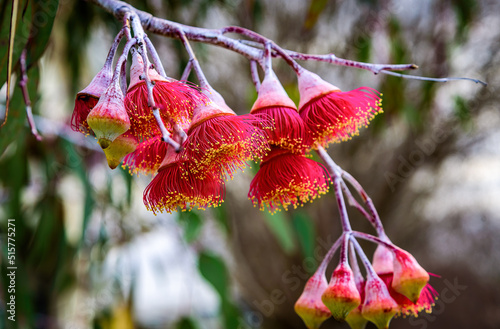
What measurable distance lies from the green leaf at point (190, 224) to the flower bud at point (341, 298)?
81cm

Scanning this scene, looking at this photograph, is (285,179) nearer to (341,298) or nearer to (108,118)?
(341,298)

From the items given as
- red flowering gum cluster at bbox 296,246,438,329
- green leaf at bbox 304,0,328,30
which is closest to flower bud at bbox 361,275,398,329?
red flowering gum cluster at bbox 296,246,438,329

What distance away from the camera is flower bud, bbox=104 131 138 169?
1.37 ft

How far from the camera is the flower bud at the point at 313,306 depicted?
550mm

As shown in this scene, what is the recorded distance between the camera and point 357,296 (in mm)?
498

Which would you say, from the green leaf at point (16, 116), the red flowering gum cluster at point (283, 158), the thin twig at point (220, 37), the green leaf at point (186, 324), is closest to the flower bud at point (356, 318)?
the red flowering gum cluster at point (283, 158)

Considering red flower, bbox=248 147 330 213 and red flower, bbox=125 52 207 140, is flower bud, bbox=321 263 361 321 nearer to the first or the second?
red flower, bbox=248 147 330 213

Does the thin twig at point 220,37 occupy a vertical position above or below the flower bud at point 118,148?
above

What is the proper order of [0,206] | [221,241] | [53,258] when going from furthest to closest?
[221,241] < [53,258] < [0,206]

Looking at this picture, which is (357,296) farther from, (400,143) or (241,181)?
(400,143)

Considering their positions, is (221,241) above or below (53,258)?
below

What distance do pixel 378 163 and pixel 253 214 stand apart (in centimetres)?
123

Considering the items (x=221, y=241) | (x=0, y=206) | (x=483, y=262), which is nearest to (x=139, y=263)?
(x=0, y=206)

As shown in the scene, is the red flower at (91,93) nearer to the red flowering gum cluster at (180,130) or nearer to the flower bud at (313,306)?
the red flowering gum cluster at (180,130)
